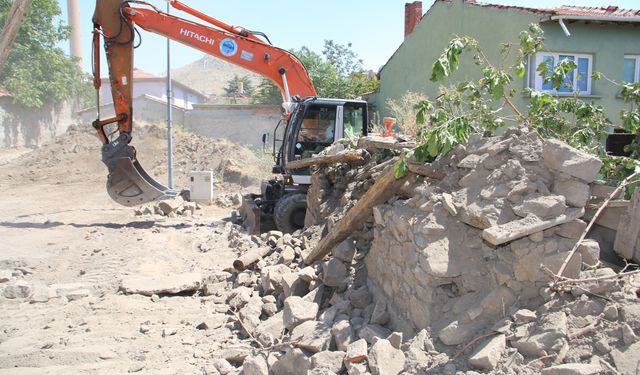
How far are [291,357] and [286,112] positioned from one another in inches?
247

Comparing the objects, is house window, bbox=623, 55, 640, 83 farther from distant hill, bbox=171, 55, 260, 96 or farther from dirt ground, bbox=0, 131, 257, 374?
distant hill, bbox=171, 55, 260, 96

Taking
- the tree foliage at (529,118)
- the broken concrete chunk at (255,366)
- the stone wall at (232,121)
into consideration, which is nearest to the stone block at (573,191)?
the tree foliage at (529,118)

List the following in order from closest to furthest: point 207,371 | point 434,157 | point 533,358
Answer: point 533,358 → point 207,371 → point 434,157

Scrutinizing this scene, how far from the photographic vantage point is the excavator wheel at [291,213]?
867 cm

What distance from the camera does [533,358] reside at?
2734 mm

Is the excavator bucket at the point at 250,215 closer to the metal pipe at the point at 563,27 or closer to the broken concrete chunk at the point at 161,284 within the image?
the broken concrete chunk at the point at 161,284

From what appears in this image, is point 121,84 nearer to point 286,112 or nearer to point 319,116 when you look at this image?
point 286,112

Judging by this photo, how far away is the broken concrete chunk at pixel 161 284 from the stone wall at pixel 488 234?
118 inches

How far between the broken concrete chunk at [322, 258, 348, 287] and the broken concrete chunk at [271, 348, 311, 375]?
97 centimetres

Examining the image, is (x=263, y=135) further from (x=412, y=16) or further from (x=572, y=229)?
(x=412, y=16)

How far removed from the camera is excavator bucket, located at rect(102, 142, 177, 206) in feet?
30.5

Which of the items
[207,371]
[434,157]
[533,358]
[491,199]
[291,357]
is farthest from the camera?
[434,157]

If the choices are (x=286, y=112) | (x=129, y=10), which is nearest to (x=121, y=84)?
(x=129, y=10)

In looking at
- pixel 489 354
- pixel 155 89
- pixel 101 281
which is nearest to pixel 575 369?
pixel 489 354
